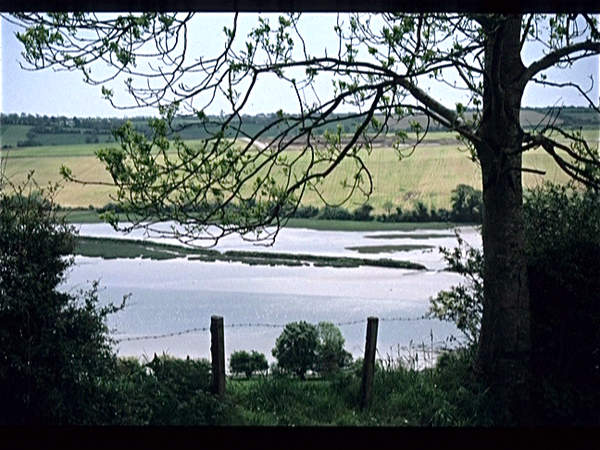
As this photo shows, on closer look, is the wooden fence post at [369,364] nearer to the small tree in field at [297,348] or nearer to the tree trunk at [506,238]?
Answer: the small tree in field at [297,348]

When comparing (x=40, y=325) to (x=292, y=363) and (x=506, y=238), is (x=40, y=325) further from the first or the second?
(x=506, y=238)

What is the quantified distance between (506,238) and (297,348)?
1.76 metres

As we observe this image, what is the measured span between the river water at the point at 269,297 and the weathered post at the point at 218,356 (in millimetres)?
131

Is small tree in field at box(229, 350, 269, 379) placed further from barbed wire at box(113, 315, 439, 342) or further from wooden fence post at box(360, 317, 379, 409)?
wooden fence post at box(360, 317, 379, 409)

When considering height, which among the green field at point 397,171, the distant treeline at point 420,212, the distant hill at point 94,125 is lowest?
the distant treeline at point 420,212

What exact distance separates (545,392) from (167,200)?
2.95 meters

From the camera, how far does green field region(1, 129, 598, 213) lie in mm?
5742

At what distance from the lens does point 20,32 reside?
16.1ft

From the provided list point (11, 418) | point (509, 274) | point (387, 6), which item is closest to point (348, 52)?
point (387, 6)

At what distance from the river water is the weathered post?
0.13m

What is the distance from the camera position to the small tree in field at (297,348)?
18.8 feet

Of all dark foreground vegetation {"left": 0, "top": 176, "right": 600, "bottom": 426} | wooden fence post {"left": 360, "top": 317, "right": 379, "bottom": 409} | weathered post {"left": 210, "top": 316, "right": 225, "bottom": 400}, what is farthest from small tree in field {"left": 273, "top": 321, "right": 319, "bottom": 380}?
weathered post {"left": 210, "top": 316, "right": 225, "bottom": 400}

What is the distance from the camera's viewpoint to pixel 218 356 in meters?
5.32

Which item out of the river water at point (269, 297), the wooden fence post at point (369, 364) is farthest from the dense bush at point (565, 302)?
the wooden fence post at point (369, 364)
